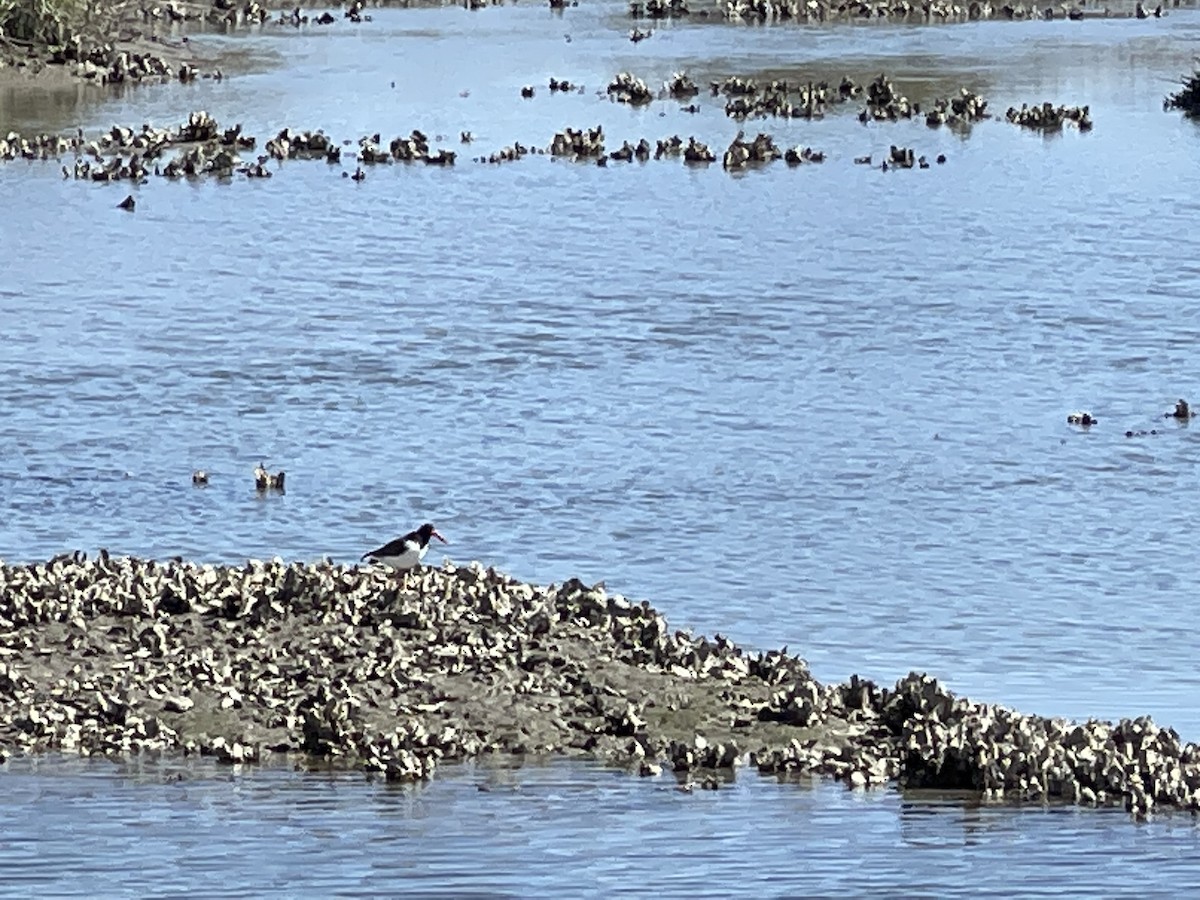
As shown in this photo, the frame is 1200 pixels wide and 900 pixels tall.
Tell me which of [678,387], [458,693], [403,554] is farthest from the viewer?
[678,387]

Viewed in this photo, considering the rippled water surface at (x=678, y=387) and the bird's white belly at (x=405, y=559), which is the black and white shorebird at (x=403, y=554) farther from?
the rippled water surface at (x=678, y=387)

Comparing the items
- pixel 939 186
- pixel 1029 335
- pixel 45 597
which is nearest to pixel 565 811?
pixel 45 597

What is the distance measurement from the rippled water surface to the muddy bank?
44cm

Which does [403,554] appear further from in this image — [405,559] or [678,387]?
[678,387]

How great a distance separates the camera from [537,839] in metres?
12.2

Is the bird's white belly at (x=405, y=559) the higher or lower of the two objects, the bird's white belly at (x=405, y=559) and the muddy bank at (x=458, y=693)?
the higher

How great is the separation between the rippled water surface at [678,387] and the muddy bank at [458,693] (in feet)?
1.43

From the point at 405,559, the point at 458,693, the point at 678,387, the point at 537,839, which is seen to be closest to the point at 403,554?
the point at 405,559

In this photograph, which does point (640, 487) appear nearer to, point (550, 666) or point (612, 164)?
point (550, 666)

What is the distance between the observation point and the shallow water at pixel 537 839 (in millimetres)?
11734

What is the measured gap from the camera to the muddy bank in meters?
13.2

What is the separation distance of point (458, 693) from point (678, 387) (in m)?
11.5

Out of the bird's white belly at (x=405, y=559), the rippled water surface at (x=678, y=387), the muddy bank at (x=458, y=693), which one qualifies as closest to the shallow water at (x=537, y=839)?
the rippled water surface at (x=678, y=387)

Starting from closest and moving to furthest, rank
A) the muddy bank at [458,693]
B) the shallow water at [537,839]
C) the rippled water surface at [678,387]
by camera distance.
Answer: the shallow water at [537,839]
the muddy bank at [458,693]
the rippled water surface at [678,387]
